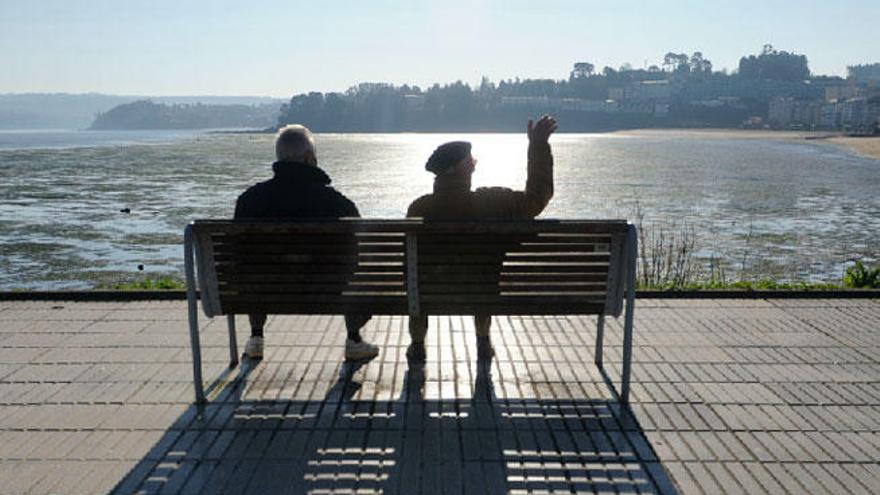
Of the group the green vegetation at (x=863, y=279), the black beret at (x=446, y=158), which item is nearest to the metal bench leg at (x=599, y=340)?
the black beret at (x=446, y=158)

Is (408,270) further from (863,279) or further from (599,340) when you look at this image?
(863,279)

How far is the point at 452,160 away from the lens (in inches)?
170

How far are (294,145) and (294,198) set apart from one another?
297 millimetres

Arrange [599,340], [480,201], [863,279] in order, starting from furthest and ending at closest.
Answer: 1. [863,279]
2. [599,340]
3. [480,201]

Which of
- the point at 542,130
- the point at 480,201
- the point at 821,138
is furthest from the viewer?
the point at 821,138

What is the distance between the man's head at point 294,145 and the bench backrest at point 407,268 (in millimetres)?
706

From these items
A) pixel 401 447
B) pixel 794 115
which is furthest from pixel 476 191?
pixel 794 115

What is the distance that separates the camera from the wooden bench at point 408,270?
3.90 metres

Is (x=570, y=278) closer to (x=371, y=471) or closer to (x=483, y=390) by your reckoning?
(x=483, y=390)

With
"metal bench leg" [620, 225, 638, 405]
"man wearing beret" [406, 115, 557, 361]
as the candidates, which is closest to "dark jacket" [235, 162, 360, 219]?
"man wearing beret" [406, 115, 557, 361]

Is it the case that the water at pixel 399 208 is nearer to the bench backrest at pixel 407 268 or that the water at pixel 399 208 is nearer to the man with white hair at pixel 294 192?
the bench backrest at pixel 407 268

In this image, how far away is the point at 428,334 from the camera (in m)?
5.38

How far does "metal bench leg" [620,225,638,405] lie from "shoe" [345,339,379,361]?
4.96 ft

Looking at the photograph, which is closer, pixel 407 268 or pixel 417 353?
pixel 407 268
